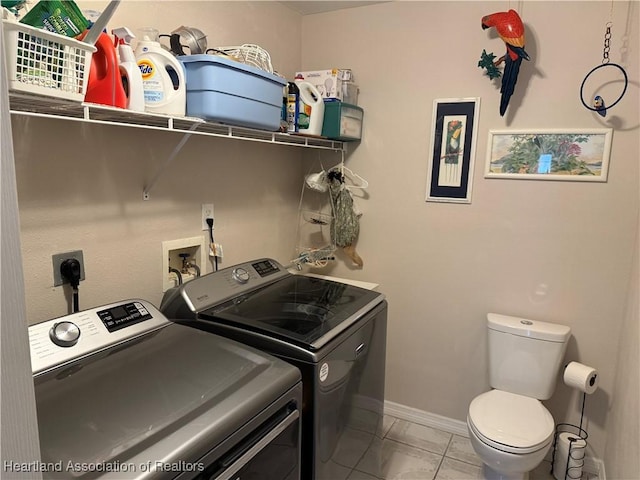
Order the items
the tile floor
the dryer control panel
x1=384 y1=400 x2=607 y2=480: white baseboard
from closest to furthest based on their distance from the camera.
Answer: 1. the dryer control panel
2. the tile floor
3. x1=384 y1=400 x2=607 y2=480: white baseboard

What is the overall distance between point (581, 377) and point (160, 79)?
2162 millimetres

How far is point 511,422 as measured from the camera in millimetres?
1845

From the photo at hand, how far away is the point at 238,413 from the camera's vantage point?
0.99m

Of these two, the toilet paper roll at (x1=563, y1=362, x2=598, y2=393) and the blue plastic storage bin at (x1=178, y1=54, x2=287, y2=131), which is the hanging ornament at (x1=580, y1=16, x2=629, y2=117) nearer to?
the toilet paper roll at (x1=563, y1=362, x2=598, y2=393)

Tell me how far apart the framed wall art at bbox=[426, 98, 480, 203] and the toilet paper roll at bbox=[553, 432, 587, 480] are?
50.0 inches

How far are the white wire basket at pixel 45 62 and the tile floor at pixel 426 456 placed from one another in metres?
1.77

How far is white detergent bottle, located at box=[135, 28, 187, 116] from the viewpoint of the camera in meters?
1.34

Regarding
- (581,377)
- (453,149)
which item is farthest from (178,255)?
(581,377)

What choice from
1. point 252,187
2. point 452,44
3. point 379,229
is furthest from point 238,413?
point 452,44

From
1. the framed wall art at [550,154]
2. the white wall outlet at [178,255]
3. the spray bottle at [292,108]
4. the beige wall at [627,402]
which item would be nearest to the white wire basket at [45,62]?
the white wall outlet at [178,255]

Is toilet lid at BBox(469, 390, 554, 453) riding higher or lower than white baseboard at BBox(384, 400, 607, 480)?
higher

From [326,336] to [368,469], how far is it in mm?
833

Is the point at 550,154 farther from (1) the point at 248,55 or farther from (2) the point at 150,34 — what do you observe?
(2) the point at 150,34

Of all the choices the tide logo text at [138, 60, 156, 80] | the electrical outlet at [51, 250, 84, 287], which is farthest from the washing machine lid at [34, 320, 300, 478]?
the tide logo text at [138, 60, 156, 80]
